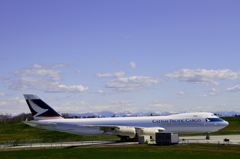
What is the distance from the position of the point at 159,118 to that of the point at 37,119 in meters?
24.7

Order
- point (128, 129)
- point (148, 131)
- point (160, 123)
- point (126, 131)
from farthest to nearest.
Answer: point (160, 123) < point (128, 129) < point (126, 131) < point (148, 131)

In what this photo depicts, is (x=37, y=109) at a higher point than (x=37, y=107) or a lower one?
lower

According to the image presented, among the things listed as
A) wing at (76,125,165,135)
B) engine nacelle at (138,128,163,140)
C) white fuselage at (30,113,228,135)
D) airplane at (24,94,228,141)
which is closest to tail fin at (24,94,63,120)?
airplane at (24,94,228,141)

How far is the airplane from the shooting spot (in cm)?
5738

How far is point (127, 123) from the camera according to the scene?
5972 centimetres

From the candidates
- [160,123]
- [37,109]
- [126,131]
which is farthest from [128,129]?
[37,109]

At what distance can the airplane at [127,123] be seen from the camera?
57.4m

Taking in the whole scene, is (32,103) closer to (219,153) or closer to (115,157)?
(115,157)

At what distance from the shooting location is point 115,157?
3719 centimetres

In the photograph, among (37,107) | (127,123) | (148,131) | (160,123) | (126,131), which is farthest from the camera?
(37,107)

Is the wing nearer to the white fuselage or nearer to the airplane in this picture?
the airplane

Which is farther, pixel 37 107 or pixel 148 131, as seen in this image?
pixel 37 107

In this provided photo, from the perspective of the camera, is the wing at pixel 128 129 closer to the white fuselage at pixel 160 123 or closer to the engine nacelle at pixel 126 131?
the engine nacelle at pixel 126 131

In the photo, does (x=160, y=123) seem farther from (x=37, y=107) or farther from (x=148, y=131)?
(x=37, y=107)
